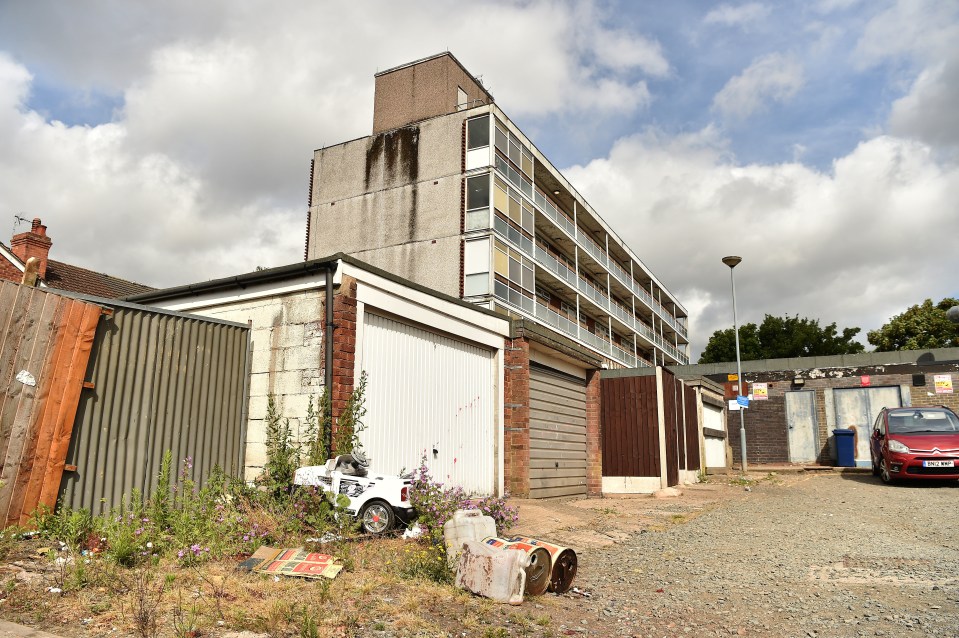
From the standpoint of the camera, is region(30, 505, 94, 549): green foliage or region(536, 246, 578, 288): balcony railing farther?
region(536, 246, 578, 288): balcony railing

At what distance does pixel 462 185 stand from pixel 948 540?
24.2 metres

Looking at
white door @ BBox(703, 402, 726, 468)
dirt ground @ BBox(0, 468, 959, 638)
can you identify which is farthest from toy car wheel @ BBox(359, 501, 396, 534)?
white door @ BBox(703, 402, 726, 468)

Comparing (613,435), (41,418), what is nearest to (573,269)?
(613,435)

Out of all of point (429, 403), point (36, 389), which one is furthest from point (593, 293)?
point (36, 389)

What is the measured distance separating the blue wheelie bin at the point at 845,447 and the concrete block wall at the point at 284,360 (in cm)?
2173

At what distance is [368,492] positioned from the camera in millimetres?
6488

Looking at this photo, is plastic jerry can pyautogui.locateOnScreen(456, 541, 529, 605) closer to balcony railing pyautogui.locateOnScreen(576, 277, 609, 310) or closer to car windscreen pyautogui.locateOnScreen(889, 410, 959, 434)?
car windscreen pyautogui.locateOnScreen(889, 410, 959, 434)

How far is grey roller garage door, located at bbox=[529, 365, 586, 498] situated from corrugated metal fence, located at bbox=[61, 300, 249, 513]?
17.9 feet

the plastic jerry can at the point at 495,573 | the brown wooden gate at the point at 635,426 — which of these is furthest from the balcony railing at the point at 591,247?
the plastic jerry can at the point at 495,573

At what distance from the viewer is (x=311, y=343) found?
738cm

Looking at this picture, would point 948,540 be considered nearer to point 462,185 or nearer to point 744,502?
point 744,502

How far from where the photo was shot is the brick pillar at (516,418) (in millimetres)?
10617

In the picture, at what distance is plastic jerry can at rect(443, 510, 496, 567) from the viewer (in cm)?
513

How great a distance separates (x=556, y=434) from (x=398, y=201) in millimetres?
20218
